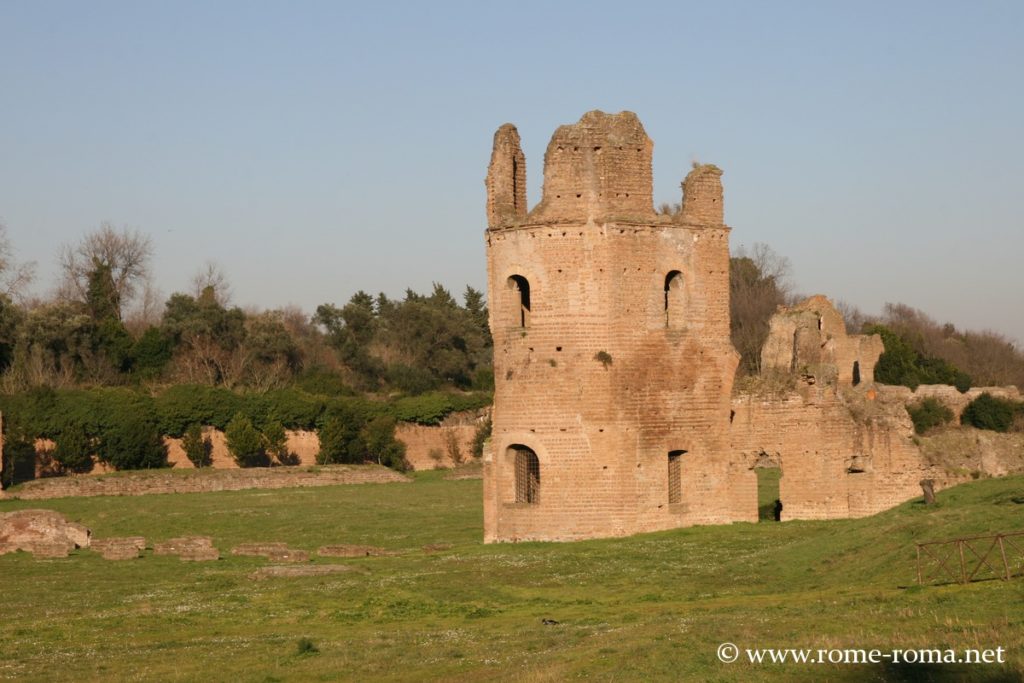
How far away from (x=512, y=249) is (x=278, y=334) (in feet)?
142

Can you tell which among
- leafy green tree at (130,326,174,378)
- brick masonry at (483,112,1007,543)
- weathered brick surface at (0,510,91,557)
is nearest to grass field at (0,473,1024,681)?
weathered brick surface at (0,510,91,557)

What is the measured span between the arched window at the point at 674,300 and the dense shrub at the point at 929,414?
22810 millimetres

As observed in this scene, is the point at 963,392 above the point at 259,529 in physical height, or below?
above

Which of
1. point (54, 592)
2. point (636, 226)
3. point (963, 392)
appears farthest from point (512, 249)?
point (963, 392)

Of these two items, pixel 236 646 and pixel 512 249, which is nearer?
pixel 236 646

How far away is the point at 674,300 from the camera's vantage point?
28.2 m

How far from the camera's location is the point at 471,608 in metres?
21.9

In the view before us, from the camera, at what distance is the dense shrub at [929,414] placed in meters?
49.4

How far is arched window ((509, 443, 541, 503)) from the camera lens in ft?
92.2

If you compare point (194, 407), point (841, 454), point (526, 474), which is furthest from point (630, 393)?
point (194, 407)

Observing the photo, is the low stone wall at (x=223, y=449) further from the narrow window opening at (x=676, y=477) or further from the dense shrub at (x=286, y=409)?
the narrow window opening at (x=676, y=477)

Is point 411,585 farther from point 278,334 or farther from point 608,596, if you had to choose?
point 278,334

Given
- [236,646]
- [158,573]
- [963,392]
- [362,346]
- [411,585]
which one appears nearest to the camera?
[236,646]

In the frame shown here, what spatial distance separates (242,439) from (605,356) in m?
25.8
